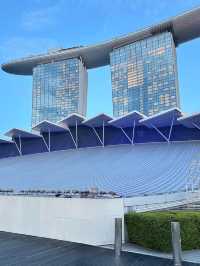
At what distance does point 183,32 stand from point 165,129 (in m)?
32.9

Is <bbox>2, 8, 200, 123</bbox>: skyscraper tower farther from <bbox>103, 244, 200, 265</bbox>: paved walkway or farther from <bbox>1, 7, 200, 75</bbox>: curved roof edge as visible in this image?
<bbox>103, 244, 200, 265</bbox>: paved walkway

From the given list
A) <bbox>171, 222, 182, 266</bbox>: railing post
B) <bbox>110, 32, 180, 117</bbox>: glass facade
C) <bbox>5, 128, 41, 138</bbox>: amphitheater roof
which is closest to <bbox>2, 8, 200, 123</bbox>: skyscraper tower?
<bbox>110, 32, 180, 117</bbox>: glass facade

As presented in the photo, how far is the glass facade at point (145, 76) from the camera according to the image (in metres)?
57.9

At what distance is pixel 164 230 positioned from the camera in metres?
10.3

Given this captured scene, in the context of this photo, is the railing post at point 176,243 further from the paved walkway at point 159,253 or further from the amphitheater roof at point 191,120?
the amphitheater roof at point 191,120

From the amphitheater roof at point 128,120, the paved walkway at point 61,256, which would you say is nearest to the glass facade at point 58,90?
the amphitheater roof at point 128,120

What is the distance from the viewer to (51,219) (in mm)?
13273

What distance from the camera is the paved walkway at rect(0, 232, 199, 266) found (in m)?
9.33

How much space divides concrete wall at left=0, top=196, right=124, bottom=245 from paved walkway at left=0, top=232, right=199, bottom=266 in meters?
0.46

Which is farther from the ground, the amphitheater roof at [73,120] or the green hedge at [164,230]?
the amphitheater roof at [73,120]

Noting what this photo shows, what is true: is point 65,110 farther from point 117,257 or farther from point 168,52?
point 117,257

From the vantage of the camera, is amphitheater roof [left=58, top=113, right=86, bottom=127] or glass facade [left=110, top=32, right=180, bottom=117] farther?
glass facade [left=110, top=32, right=180, bottom=117]

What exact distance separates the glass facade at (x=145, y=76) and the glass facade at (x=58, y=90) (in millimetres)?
8551

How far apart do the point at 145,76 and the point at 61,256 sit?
54.6 m
